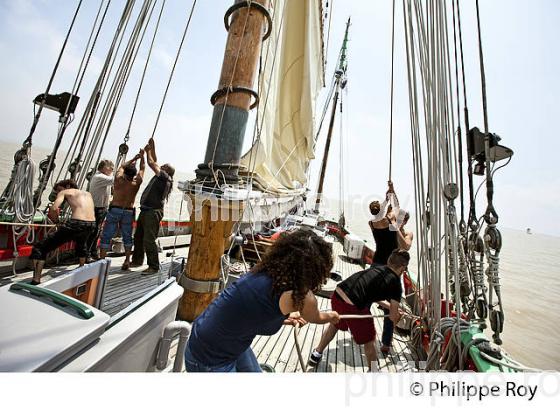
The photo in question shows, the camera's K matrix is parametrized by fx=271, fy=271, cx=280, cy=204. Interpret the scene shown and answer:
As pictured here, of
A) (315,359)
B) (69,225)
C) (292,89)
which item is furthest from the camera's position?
(292,89)

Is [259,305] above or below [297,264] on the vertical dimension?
below

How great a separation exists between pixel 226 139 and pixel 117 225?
9.60 ft

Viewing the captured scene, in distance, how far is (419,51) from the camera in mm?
2137

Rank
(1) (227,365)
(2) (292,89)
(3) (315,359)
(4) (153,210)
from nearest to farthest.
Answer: (1) (227,365), (3) (315,359), (4) (153,210), (2) (292,89)

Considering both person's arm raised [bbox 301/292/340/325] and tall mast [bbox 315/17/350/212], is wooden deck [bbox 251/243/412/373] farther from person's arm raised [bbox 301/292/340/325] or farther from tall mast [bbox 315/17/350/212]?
tall mast [bbox 315/17/350/212]

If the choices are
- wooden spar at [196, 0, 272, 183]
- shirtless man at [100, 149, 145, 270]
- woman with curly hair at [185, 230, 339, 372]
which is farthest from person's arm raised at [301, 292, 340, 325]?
shirtless man at [100, 149, 145, 270]

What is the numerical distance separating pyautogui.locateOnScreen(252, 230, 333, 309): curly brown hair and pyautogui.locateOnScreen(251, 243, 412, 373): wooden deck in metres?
1.50

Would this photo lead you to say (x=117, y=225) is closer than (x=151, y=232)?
No

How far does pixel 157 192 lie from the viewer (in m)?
3.88

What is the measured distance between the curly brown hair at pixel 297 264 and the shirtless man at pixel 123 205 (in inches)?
131

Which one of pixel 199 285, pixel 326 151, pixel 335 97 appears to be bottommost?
pixel 199 285

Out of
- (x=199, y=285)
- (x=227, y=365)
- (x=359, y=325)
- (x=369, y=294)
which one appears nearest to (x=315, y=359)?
(x=359, y=325)

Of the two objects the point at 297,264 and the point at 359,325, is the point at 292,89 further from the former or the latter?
the point at 297,264

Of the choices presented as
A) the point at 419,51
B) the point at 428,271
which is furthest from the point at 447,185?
the point at 419,51
